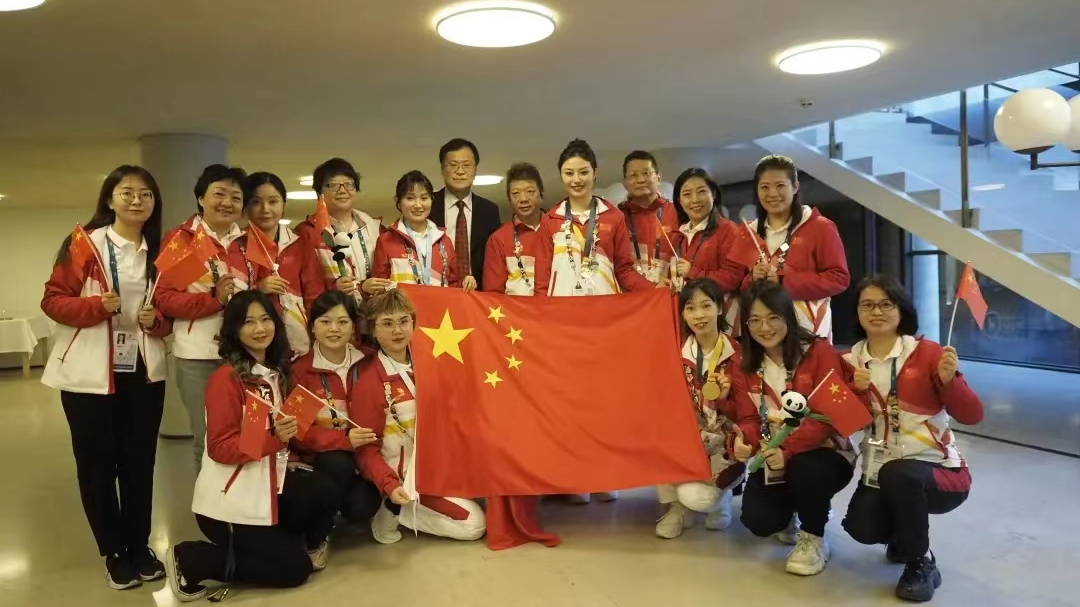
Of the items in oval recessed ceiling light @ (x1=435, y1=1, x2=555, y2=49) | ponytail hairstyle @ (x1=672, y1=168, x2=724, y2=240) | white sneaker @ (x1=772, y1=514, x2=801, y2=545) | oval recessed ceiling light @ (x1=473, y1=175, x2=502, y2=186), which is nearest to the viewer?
white sneaker @ (x1=772, y1=514, x2=801, y2=545)

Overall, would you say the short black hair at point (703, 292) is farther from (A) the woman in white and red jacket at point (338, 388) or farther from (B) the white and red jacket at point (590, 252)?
(A) the woman in white and red jacket at point (338, 388)

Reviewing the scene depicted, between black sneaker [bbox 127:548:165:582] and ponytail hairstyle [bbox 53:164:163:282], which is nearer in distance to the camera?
ponytail hairstyle [bbox 53:164:163:282]

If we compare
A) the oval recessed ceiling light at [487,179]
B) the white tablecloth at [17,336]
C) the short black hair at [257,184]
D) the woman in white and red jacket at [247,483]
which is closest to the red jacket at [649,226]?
the short black hair at [257,184]

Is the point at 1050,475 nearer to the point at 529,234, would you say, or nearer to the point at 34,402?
the point at 529,234

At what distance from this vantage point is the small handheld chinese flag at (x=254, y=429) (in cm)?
284

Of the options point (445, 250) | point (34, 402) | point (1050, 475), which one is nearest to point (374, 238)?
point (445, 250)

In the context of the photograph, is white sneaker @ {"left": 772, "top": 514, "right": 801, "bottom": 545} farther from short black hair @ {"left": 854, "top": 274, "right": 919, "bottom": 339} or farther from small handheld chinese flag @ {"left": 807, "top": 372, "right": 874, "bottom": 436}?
short black hair @ {"left": 854, "top": 274, "right": 919, "bottom": 339}

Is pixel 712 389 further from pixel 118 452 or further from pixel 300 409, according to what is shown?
pixel 118 452

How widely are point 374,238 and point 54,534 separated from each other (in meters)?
2.19

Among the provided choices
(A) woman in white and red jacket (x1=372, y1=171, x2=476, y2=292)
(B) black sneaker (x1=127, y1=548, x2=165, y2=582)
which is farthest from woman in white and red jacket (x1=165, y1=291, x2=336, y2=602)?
(A) woman in white and red jacket (x1=372, y1=171, x2=476, y2=292)

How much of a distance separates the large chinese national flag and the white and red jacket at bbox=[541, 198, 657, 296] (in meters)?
0.17

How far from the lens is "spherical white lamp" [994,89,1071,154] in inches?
161

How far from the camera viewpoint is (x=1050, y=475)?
14.9 feet

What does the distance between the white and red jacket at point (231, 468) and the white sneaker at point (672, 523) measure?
5.60 ft
